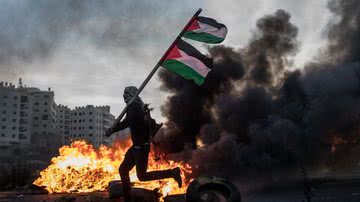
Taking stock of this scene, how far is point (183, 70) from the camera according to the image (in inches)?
404

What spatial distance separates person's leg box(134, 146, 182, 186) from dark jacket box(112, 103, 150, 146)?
239 millimetres

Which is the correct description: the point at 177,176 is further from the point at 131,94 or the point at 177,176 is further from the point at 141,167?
the point at 131,94

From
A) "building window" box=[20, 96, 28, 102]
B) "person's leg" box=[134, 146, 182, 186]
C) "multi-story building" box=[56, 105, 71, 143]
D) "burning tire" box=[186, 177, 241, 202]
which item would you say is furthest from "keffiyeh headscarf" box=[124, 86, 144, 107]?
"multi-story building" box=[56, 105, 71, 143]

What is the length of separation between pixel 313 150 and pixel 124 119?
54.6 m

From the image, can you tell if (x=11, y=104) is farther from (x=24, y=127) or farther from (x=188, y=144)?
(x=188, y=144)

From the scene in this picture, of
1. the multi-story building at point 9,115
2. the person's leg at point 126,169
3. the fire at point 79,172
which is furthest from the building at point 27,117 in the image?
the person's leg at point 126,169

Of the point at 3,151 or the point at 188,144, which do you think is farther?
the point at 3,151

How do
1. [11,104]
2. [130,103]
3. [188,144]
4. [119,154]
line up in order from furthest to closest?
1. [11,104]
2. [188,144]
3. [119,154]
4. [130,103]

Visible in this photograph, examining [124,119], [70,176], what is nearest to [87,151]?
[70,176]

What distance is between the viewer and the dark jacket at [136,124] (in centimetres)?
959

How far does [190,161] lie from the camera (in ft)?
167

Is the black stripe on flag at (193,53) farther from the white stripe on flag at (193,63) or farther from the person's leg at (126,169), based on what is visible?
the person's leg at (126,169)

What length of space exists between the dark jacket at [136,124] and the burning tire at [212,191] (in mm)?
1845

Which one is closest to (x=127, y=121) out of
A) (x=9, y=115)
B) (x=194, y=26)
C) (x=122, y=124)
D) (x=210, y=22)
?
(x=122, y=124)
